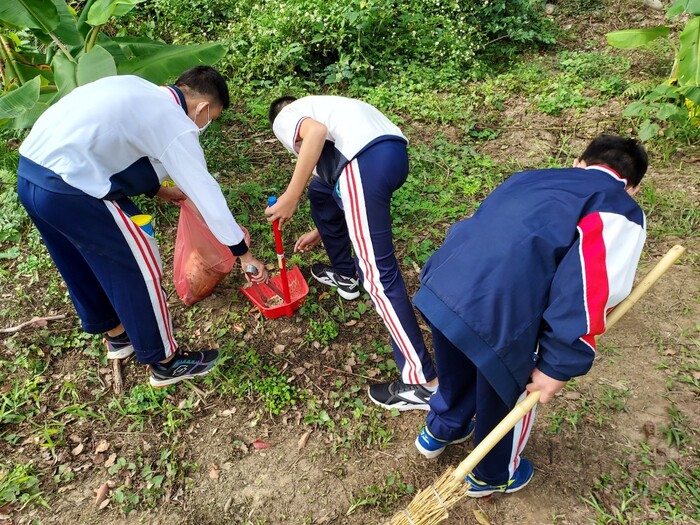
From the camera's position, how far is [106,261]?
95.3 inches

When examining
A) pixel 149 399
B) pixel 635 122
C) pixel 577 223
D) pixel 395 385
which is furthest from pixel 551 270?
pixel 635 122

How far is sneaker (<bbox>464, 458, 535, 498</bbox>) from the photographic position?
2344mm

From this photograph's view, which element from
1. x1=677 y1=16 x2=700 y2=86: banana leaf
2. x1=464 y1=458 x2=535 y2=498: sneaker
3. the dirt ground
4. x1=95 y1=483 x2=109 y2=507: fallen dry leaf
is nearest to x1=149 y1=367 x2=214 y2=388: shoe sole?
the dirt ground

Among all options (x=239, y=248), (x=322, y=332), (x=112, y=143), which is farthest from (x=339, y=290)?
(x=112, y=143)

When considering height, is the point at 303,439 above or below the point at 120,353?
below

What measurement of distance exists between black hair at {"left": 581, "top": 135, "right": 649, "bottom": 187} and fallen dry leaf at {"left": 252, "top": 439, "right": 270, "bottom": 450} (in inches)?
84.2

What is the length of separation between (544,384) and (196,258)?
89.0 inches

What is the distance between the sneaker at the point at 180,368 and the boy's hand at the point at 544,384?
1.97 m

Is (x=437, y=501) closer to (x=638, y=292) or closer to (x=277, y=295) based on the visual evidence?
(x=638, y=292)

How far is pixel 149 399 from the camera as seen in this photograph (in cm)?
299

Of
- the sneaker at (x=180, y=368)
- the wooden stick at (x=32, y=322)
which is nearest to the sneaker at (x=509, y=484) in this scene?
the sneaker at (x=180, y=368)

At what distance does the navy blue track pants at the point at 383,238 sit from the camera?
250cm

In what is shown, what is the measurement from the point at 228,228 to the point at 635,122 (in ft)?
12.8

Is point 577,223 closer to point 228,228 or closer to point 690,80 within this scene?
point 228,228
